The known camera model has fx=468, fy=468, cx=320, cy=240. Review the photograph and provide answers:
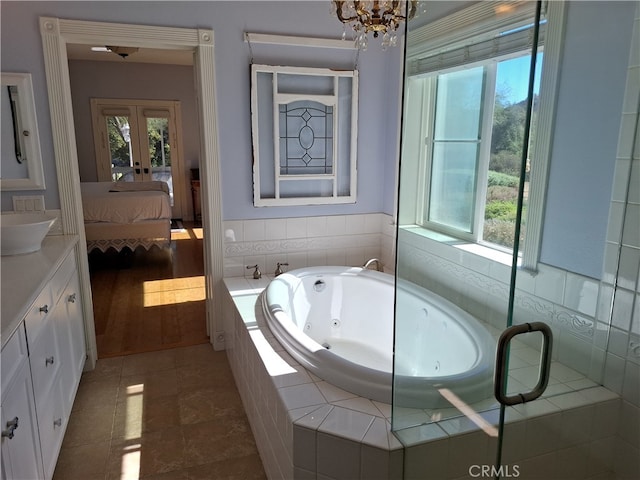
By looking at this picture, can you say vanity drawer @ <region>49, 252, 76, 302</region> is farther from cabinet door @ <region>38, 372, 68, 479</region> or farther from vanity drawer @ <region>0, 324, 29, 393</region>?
vanity drawer @ <region>0, 324, 29, 393</region>

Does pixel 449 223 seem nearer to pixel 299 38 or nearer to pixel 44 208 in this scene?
pixel 299 38

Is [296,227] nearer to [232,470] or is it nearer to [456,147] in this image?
[232,470]

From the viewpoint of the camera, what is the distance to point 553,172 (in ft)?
6.12

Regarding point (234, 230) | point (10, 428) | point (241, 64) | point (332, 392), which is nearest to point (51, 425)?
point (10, 428)

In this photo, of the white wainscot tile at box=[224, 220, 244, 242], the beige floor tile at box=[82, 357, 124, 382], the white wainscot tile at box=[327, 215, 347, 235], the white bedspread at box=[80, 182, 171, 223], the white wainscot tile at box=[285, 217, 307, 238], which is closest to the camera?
the beige floor tile at box=[82, 357, 124, 382]

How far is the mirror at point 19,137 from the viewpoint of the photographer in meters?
2.63

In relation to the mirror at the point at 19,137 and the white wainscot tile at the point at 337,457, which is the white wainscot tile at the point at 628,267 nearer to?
the white wainscot tile at the point at 337,457

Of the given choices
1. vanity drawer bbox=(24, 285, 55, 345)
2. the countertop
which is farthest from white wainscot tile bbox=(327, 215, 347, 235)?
vanity drawer bbox=(24, 285, 55, 345)

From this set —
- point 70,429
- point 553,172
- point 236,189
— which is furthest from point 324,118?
point 70,429

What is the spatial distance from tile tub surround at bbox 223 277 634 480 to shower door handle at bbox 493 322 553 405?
9 centimetres

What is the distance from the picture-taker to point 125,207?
17.1 feet

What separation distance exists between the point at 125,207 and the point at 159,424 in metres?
3.30

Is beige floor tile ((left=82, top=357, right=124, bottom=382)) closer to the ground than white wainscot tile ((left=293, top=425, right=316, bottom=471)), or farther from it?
closer to the ground

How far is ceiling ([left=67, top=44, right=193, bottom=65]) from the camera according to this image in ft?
21.7
